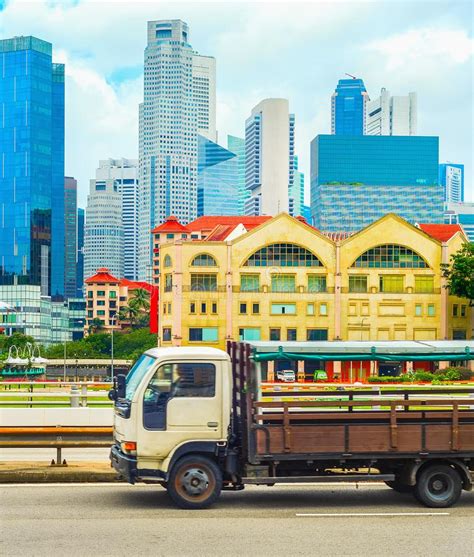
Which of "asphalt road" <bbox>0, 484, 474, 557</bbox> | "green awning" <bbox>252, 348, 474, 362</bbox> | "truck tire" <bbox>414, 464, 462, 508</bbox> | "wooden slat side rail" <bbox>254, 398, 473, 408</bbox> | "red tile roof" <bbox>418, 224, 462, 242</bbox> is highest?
"red tile roof" <bbox>418, 224, 462, 242</bbox>

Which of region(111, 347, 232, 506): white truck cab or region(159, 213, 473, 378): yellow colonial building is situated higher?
region(159, 213, 473, 378): yellow colonial building

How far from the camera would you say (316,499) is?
17.4 m

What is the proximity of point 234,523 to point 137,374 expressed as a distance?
305 cm

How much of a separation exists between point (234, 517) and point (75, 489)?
152 inches

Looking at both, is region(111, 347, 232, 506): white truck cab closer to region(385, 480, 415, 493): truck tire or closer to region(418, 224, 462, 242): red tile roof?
region(385, 480, 415, 493): truck tire

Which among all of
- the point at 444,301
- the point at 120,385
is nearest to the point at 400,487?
the point at 120,385

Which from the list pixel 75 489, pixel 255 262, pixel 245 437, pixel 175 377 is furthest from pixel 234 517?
pixel 255 262

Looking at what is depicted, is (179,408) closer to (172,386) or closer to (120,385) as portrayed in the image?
(172,386)

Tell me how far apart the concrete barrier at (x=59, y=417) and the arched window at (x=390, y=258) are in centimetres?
7878

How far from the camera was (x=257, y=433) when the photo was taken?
16.0m

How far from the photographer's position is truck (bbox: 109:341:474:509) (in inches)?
632

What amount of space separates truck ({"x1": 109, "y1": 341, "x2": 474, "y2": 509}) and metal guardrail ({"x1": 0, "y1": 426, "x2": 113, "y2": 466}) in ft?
10.6

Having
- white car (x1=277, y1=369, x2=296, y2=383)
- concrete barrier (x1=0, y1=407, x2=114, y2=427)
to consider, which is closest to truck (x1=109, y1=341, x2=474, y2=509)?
concrete barrier (x1=0, y1=407, x2=114, y2=427)

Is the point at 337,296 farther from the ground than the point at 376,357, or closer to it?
farther from the ground
